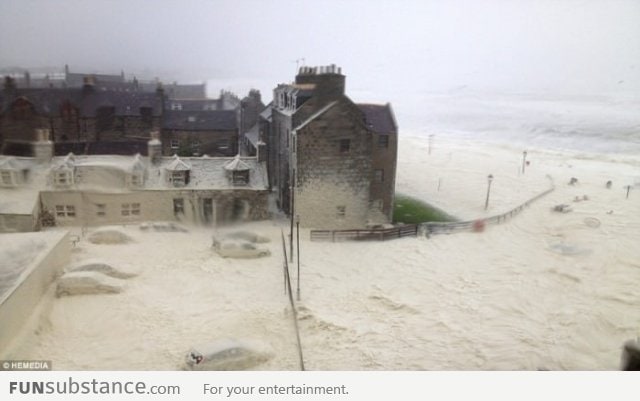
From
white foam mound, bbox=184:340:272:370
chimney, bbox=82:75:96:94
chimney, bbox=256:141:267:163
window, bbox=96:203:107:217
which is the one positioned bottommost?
white foam mound, bbox=184:340:272:370

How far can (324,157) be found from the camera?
8203 millimetres

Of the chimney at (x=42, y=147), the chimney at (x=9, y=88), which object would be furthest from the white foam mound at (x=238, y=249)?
the chimney at (x=9, y=88)

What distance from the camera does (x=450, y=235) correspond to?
26.8ft

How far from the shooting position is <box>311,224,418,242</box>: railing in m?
7.54

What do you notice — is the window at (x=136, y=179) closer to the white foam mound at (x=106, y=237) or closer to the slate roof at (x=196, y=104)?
the white foam mound at (x=106, y=237)

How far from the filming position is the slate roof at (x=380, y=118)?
30.5ft

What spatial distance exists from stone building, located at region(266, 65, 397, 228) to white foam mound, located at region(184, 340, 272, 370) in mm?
3179

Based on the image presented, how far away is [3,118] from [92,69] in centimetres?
145

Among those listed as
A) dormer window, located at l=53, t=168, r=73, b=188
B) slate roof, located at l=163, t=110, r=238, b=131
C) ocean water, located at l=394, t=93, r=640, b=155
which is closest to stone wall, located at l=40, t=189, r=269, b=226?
dormer window, located at l=53, t=168, r=73, b=188

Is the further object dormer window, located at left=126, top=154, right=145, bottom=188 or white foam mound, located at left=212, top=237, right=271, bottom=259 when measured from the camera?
dormer window, located at left=126, top=154, right=145, bottom=188

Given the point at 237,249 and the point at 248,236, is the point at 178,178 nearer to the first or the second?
the point at 248,236

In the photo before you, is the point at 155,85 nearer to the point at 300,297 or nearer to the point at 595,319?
the point at 300,297

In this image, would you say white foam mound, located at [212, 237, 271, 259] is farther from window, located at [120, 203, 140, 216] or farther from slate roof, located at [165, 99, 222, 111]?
slate roof, located at [165, 99, 222, 111]
